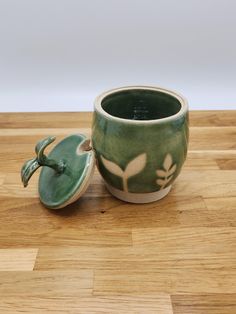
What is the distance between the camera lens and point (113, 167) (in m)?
0.45

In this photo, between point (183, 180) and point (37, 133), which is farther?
point (37, 133)

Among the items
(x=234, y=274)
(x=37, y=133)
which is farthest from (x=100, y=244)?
(x=37, y=133)

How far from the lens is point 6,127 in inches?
28.6

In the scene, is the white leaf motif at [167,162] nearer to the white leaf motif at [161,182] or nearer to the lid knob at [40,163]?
the white leaf motif at [161,182]

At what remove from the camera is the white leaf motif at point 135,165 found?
43 cm

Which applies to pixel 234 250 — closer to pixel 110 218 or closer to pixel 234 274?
pixel 234 274

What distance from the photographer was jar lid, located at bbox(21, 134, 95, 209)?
1.43ft

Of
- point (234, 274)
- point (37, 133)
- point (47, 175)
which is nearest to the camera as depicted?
point (234, 274)

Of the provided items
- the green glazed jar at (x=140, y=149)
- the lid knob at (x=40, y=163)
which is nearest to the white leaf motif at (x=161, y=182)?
the green glazed jar at (x=140, y=149)

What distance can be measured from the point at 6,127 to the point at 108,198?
329mm

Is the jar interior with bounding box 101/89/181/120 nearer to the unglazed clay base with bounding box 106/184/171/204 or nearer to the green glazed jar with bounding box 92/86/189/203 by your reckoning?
the green glazed jar with bounding box 92/86/189/203

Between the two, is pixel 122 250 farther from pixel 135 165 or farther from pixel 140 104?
pixel 140 104

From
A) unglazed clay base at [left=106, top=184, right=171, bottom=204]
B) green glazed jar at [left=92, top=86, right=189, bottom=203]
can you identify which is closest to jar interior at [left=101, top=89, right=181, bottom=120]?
green glazed jar at [left=92, top=86, right=189, bottom=203]

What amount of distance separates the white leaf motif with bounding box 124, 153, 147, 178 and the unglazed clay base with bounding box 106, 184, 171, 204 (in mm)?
45
